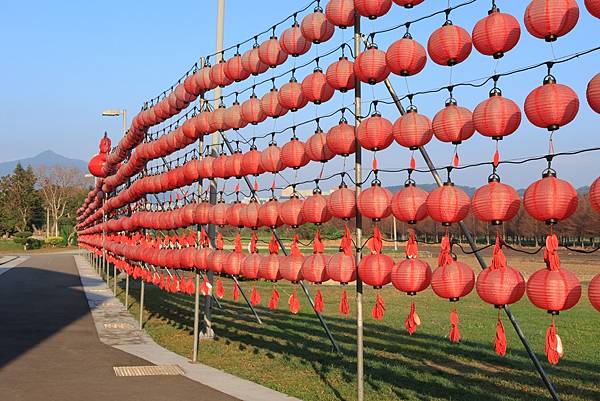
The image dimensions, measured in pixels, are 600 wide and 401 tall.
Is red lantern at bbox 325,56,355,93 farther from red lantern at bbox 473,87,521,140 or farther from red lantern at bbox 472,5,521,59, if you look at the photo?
red lantern at bbox 473,87,521,140

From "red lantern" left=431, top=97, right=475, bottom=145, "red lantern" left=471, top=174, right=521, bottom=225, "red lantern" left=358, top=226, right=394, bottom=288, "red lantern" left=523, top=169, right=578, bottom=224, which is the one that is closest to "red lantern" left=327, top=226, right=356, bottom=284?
"red lantern" left=358, top=226, right=394, bottom=288

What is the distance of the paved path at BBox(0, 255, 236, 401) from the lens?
A: 9.99 metres

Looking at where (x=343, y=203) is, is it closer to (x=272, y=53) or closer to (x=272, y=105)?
(x=272, y=105)

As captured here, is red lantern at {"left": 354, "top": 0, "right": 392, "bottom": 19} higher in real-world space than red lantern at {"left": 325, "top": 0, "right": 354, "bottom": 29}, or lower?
lower

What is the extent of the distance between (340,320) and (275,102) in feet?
36.1

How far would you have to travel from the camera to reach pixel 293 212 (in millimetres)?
10367

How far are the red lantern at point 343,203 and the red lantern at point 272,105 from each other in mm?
2627

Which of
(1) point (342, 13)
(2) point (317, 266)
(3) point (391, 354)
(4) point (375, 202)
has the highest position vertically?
(1) point (342, 13)

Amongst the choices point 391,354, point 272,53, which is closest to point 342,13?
point 272,53

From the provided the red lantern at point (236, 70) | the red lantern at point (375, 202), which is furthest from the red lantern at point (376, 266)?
the red lantern at point (236, 70)

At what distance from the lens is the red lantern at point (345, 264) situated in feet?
29.7

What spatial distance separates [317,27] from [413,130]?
122 inches

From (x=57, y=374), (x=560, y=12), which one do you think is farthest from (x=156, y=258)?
(x=560, y=12)

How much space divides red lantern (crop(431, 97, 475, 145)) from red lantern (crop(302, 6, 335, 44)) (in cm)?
328
